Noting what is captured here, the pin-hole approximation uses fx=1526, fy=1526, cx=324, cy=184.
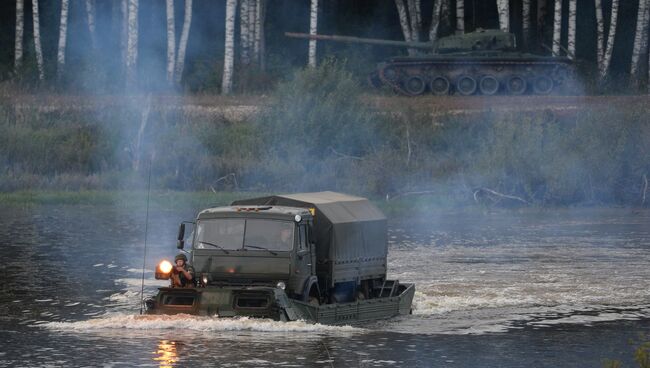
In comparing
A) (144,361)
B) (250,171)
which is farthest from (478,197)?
(144,361)

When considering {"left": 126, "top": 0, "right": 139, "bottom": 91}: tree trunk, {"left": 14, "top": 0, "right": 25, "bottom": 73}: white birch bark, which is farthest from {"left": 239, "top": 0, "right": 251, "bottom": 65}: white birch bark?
{"left": 14, "top": 0, "right": 25, "bottom": 73}: white birch bark

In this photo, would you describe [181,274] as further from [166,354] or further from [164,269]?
[166,354]

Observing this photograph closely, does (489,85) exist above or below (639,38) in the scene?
below

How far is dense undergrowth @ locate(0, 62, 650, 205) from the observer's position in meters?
38.9

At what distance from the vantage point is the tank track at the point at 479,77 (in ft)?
151

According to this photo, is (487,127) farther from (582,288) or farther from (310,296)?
(310,296)

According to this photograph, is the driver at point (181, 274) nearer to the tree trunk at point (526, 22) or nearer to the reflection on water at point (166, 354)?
the reflection on water at point (166, 354)

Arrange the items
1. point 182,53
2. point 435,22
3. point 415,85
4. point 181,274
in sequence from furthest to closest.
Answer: point 435,22, point 182,53, point 415,85, point 181,274

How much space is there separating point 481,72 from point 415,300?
76.7 ft

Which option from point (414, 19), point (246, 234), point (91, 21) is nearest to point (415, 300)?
point (246, 234)

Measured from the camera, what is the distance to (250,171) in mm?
40094

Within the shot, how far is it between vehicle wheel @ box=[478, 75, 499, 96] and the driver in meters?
27.9

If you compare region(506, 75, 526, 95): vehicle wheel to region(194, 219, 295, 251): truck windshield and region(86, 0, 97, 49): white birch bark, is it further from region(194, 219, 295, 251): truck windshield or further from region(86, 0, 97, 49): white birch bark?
region(194, 219, 295, 251): truck windshield

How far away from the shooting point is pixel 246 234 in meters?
20.0
